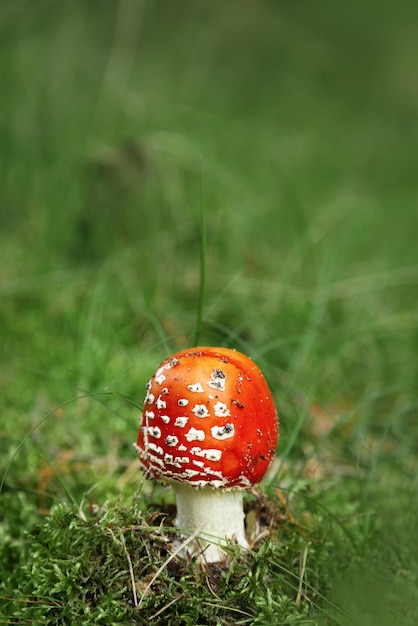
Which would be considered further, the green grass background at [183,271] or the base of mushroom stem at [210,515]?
the green grass background at [183,271]

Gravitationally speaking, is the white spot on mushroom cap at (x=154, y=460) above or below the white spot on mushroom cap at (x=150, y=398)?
below

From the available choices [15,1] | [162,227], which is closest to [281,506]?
[162,227]

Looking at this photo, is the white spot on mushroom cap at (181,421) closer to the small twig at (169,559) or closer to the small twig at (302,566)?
the small twig at (169,559)

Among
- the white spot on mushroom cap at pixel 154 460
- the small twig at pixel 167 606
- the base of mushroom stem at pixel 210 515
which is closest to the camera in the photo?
the small twig at pixel 167 606

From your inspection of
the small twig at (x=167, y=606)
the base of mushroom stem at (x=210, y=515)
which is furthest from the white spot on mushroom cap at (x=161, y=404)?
the small twig at (x=167, y=606)

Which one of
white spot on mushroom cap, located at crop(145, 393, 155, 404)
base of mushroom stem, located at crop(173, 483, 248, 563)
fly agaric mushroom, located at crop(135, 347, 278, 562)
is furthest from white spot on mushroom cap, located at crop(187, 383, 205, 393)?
base of mushroom stem, located at crop(173, 483, 248, 563)

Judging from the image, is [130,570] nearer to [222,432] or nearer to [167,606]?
[167,606]

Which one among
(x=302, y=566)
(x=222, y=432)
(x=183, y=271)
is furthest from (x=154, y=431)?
(x=183, y=271)
